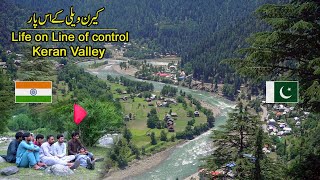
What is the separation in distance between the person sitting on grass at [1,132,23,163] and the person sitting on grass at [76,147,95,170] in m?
1.24

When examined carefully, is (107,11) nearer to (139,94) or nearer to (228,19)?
(228,19)

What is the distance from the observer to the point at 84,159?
9641 mm

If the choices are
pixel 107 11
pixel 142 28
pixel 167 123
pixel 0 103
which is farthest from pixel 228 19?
pixel 0 103

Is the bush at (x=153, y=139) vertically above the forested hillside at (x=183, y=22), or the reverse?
the forested hillside at (x=183, y=22)

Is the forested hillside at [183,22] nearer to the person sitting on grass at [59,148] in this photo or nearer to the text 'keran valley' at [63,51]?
the text 'keran valley' at [63,51]

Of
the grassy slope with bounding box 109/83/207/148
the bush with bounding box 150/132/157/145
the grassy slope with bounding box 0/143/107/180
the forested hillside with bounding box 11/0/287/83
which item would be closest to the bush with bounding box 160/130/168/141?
the bush with bounding box 150/132/157/145

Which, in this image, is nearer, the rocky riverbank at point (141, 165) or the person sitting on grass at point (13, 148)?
the person sitting on grass at point (13, 148)

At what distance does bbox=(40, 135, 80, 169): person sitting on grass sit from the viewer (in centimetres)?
899

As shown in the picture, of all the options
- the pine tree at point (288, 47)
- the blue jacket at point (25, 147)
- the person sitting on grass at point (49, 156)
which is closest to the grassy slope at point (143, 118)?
the person sitting on grass at point (49, 156)

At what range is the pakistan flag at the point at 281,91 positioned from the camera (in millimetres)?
6848

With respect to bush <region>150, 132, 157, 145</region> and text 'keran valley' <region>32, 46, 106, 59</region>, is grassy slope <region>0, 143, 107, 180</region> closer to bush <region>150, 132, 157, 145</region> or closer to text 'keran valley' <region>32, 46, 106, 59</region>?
text 'keran valley' <region>32, 46, 106, 59</region>

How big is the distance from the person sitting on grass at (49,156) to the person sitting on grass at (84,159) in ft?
0.60

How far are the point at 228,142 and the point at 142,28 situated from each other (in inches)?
6444

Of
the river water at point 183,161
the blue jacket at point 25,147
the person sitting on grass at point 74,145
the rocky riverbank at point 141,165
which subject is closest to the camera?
the blue jacket at point 25,147
